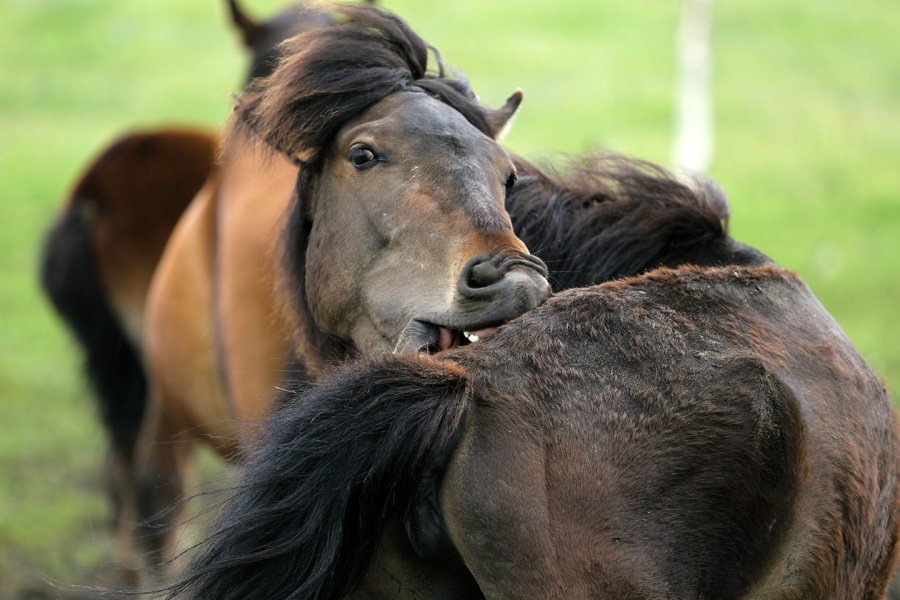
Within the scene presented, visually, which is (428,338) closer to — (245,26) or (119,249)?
(245,26)

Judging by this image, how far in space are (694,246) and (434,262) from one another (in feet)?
2.64

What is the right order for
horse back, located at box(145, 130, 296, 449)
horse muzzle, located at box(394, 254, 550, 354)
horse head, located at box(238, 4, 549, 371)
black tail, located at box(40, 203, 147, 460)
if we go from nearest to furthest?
horse muzzle, located at box(394, 254, 550, 354) → horse head, located at box(238, 4, 549, 371) → horse back, located at box(145, 130, 296, 449) → black tail, located at box(40, 203, 147, 460)

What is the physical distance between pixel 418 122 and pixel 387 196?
0.84 ft

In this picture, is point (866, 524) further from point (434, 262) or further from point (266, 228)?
point (266, 228)

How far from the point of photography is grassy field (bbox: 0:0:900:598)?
6.68m

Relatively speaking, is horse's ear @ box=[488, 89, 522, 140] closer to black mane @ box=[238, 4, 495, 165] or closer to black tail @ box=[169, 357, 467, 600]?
black mane @ box=[238, 4, 495, 165]

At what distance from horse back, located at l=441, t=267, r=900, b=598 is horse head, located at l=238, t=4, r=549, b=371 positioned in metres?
0.38

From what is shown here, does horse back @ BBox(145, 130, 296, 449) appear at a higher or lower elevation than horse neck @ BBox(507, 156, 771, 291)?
lower

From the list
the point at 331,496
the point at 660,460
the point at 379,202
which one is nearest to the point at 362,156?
the point at 379,202

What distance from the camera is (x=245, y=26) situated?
491 cm

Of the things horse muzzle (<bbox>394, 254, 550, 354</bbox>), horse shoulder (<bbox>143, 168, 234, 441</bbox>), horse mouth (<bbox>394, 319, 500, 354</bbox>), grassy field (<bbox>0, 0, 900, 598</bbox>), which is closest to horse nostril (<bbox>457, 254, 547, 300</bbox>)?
horse muzzle (<bbox>394, 254, 550, 354</bbox>)

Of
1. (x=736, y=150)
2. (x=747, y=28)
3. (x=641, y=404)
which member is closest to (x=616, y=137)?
(x=736, y=150)

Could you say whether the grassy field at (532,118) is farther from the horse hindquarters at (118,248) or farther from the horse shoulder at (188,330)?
the horse shoulder at (188,330)

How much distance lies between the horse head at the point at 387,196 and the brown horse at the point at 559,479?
1.44 feet
